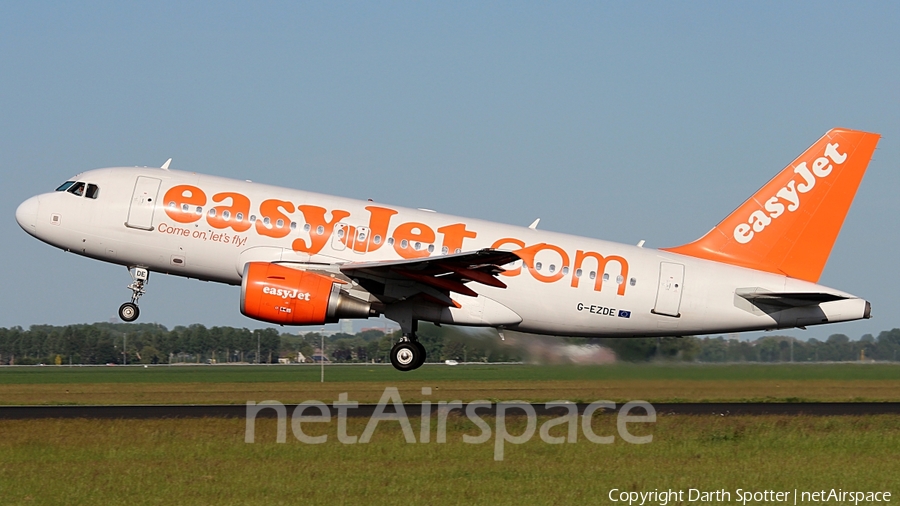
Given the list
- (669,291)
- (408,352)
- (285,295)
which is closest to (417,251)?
(408,352)

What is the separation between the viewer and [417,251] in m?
28.9

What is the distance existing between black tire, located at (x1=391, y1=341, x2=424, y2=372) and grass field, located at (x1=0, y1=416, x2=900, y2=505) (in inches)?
148

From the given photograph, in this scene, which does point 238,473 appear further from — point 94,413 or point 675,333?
point 675,333

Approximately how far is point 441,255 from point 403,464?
7828mm

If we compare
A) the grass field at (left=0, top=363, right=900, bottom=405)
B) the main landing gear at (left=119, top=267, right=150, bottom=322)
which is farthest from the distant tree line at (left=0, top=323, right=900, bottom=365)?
the main landing gear at (left=119, top=267, right=150, bottom=322)

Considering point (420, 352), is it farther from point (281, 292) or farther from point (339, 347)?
point (339, 347)

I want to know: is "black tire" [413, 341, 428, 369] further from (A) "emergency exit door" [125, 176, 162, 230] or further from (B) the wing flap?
(A) "emergency exit door" [125, 176, 162, 230]

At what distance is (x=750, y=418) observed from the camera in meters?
28.0

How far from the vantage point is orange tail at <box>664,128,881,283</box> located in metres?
30.9

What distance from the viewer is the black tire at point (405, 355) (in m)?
29.6

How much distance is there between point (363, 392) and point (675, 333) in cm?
1534

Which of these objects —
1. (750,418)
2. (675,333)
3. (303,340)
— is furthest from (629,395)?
(303,340)

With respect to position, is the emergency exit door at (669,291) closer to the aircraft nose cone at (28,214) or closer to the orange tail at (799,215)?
the orange tail at (799,215)

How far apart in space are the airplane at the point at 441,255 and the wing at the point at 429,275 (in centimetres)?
5
